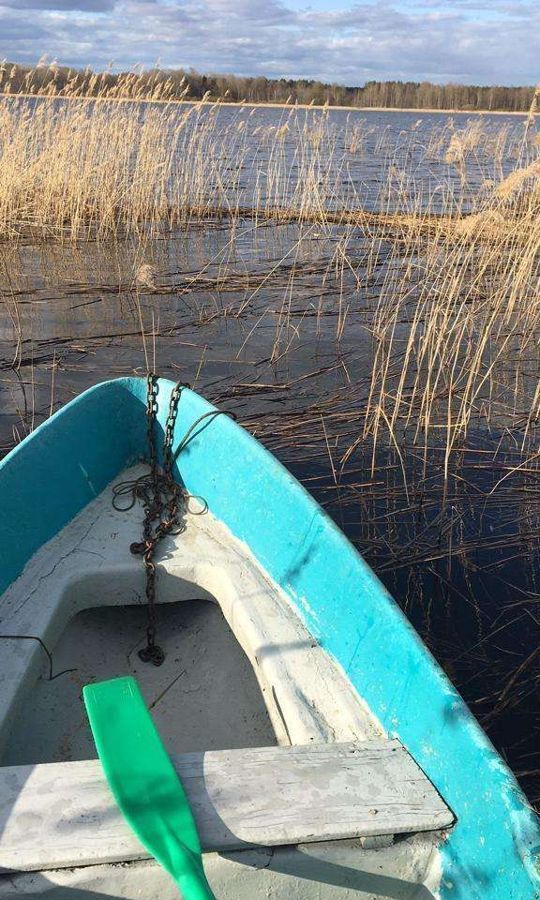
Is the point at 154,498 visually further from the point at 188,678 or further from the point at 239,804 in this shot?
the point at 239,804

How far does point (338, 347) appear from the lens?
5812 mm

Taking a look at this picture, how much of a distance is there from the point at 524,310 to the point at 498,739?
462 centimetres

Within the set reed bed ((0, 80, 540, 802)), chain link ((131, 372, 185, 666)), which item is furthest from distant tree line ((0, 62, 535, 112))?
chain link ((131, 372, 185, 666))

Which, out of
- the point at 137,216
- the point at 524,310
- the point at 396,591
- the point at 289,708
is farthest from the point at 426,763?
the point at 137,216

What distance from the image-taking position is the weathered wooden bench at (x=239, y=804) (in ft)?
4.22

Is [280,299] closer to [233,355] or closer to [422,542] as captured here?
[233,355]

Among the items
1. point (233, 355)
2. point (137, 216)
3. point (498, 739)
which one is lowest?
point (498, 739)

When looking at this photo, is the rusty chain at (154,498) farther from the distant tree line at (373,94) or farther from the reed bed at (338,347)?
the distant tree line at (373,94)

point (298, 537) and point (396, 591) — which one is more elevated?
point (298, 537)

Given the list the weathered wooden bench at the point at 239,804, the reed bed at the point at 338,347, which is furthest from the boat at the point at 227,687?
the reed bed at the point at 338,347

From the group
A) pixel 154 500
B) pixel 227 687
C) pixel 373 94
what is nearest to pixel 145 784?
pixel 227 687

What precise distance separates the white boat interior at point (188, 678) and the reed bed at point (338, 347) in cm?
80

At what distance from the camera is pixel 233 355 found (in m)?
5.57

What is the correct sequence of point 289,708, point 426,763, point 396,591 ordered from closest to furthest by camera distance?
1. point 426,763
2. point 289,708
3. point 396,591
